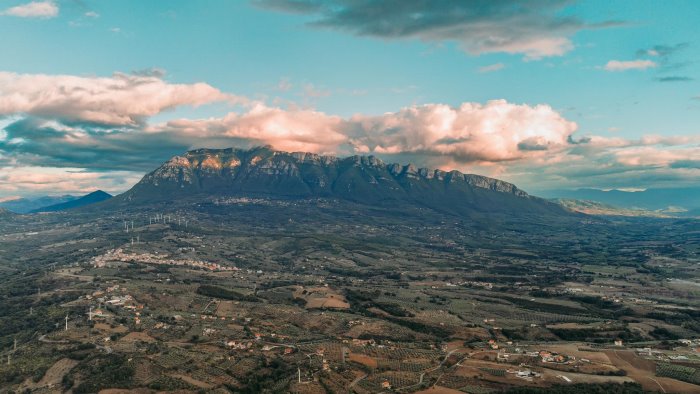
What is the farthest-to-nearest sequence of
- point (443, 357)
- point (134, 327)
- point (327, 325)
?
1. point (327, 325)
2. point (134, 327)
3. point (443, 357)

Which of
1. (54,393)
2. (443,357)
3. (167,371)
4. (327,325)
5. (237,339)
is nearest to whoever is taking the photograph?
(54,393)

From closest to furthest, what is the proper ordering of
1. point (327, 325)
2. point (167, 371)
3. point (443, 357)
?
point (167, 371) < point (443, 357) < point (327, 325)

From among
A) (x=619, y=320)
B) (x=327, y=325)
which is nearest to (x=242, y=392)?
(x=327, y=325)

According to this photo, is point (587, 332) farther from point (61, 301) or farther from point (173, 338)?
point (61, 301)

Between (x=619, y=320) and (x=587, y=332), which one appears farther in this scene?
(x=619, y=320)

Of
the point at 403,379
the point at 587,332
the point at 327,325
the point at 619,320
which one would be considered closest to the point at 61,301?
the point at 327,325

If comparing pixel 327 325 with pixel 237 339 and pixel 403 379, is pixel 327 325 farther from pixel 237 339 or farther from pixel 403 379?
pixel 403 379

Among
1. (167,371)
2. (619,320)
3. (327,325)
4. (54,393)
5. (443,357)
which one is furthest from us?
(619,320)

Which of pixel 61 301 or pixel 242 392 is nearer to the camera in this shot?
pixel 242 392
